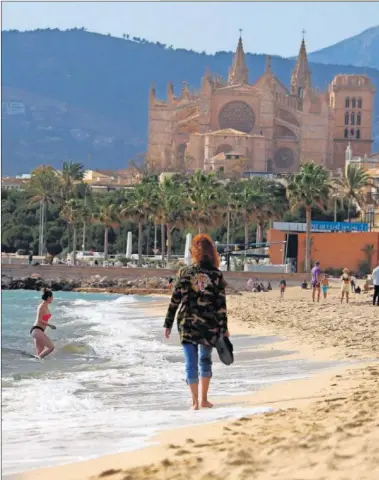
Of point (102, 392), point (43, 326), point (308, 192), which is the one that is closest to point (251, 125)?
point (308, 192)

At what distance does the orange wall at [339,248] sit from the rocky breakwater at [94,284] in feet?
23.0

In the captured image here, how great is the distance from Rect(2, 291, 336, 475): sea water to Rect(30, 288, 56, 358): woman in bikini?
236mm

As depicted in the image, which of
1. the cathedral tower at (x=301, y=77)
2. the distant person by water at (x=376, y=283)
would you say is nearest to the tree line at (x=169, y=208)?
→ the distant person by water at (x=376, y=283)

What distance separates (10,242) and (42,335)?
65.3 meters

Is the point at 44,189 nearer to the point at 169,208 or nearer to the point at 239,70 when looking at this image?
the point at 169,208

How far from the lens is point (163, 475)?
5.72 metres

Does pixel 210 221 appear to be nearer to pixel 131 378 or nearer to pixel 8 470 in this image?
pixel 131 378

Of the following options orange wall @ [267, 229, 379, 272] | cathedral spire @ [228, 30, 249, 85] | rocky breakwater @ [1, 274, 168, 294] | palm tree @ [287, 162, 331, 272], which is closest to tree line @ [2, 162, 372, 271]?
palm tree @ [287, 162, 331, 272]

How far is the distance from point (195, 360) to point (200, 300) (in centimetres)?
46

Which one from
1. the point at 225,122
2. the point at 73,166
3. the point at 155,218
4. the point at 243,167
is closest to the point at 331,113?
the point at 225,122

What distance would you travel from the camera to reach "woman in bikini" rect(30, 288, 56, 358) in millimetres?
12039

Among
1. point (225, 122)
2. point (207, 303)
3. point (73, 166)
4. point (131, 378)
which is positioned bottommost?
point (131, 378)

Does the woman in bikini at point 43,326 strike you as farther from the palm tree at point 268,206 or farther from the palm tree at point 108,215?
the palm tree at point 108,215

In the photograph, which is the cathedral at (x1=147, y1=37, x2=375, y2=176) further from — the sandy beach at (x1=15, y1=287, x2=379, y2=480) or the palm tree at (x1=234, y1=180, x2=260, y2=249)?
the sandy beach at (x1=15, y1=287, x2=379, y2=480)
